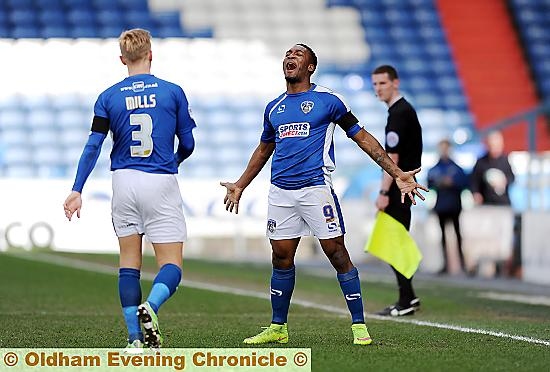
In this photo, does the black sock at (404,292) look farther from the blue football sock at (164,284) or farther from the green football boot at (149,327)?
the green football boot at (149,327)

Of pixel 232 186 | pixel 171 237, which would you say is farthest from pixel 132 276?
pixel 232 186

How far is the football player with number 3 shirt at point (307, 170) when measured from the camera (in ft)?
23.8

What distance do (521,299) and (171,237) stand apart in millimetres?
6506

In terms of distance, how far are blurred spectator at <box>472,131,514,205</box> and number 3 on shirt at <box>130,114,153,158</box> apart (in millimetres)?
11079

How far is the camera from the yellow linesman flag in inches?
390

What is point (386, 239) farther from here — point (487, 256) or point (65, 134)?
point (65, 134)

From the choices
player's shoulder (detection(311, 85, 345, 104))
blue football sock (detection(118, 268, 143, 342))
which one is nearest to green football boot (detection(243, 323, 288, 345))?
blue football sock (detection(118, 268, 143, 342))

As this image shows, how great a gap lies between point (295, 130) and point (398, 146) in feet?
8.40

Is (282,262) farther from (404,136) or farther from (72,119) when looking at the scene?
(72,119)

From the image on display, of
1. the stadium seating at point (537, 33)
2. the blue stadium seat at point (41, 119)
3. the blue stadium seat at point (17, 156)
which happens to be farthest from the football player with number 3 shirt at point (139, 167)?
the stadium seating at point (537, 33)

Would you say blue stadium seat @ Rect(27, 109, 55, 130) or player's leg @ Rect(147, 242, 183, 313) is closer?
player's leg @ Rect(147, 242, 183, 313)

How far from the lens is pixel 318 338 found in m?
7.54

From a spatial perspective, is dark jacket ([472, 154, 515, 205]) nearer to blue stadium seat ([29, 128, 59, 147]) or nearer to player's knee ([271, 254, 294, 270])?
player's knee ([271, 254, 294, 270])

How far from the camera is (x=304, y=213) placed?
732 cm
